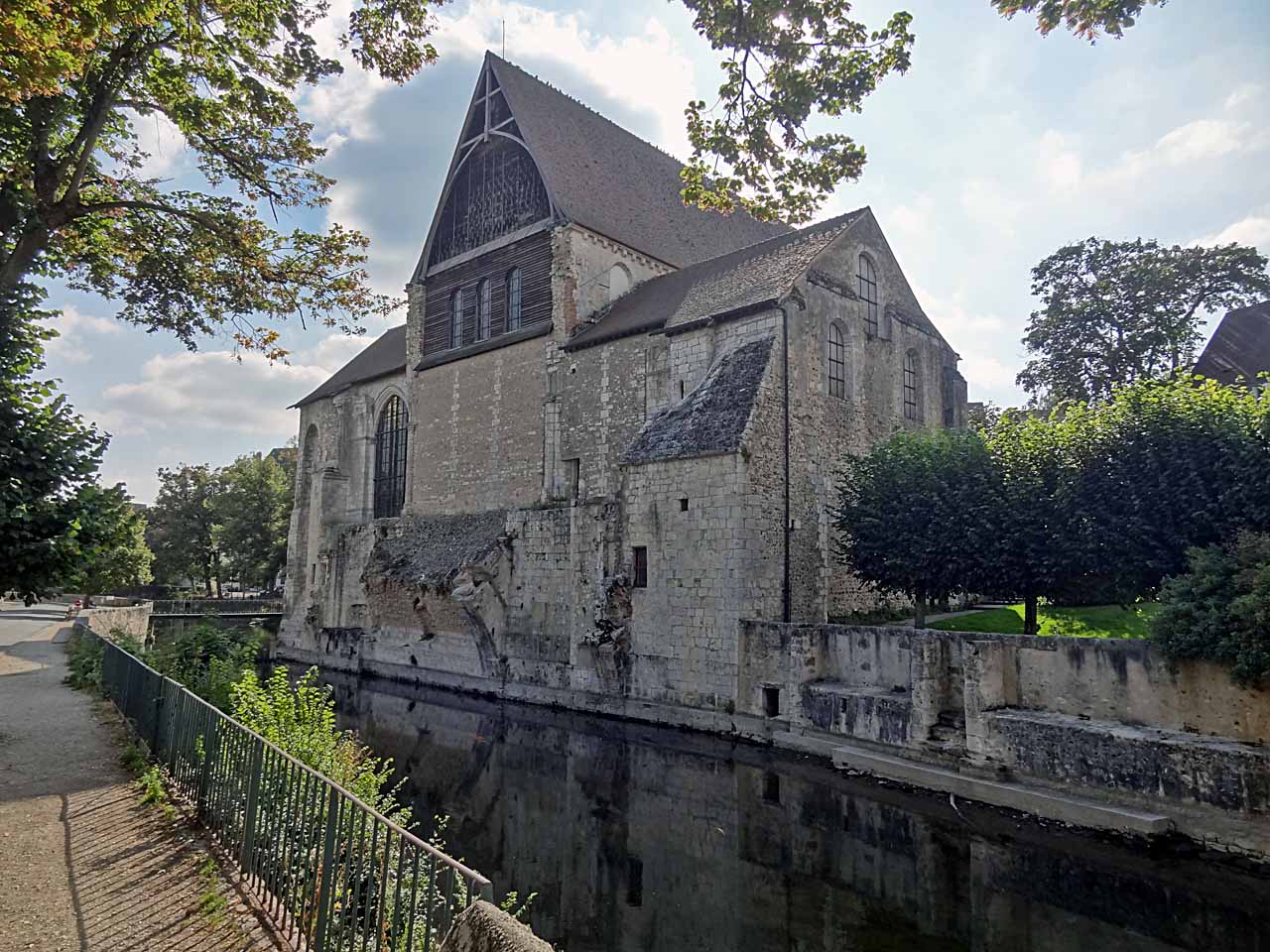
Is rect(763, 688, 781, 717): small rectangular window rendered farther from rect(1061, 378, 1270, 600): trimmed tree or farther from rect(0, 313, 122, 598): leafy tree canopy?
rect(0, 313, 122, 598): leafy tree canopy

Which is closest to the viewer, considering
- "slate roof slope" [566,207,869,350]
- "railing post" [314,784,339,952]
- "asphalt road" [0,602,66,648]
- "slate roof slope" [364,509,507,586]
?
"railing post" [314,784,339,952]

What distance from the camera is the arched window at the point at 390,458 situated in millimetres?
27531

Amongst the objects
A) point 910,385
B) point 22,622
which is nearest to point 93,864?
point 910,385

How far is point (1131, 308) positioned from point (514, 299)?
64.6 ft

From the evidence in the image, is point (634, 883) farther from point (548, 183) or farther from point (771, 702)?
point (548, 183)

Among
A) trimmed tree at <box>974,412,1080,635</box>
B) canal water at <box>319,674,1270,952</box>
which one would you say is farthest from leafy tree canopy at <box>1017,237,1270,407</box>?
canal water at <box>319,674,1270,952</box>

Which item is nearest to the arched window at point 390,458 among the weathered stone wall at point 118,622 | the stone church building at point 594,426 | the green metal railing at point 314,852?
the stone church building at point 594,426

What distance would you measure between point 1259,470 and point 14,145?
15460 millimetres

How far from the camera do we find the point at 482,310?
2423cm

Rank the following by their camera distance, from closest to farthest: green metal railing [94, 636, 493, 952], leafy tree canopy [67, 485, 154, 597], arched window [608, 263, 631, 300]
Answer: green metal railing [94, 636, 493, 952] < leafy tree canopy [67, 485, 154, 597] < arched window [608, 263, 631, 300]

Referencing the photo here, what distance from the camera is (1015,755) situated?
10.5m

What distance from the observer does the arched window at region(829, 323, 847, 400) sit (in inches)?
689

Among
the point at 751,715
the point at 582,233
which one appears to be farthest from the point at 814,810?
the point at 582,233

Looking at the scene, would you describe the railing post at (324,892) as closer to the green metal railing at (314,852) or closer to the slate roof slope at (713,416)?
the green metal railing at (314,852)
